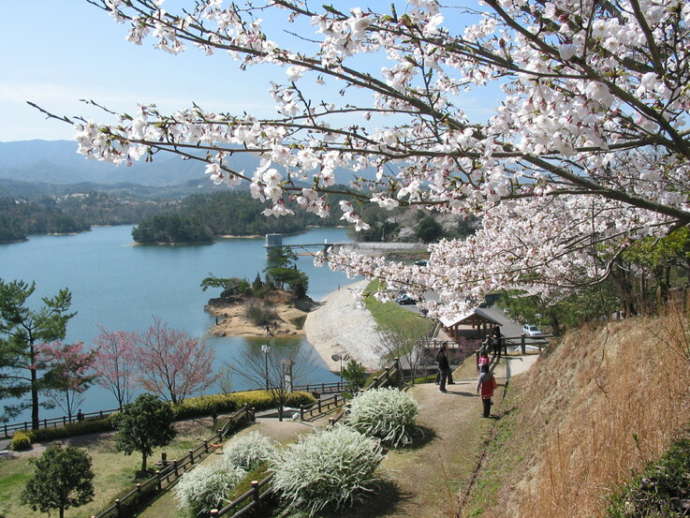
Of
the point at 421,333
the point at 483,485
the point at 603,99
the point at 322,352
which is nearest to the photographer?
the point at 603,99

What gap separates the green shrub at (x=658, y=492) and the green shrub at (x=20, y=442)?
21.0m

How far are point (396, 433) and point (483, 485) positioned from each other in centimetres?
222

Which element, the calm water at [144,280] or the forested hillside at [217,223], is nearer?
the calm water at [144,280]

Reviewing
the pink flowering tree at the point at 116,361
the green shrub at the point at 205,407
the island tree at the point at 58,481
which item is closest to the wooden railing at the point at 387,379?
the island tree at the point at 58,481

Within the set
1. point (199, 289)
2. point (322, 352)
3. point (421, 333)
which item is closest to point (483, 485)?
point (421, 333)

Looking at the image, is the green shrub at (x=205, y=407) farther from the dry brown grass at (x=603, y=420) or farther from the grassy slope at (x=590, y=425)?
the dry brown grass at (x=603, y=420)

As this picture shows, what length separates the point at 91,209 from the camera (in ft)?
565

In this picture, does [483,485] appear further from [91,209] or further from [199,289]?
[91,209]

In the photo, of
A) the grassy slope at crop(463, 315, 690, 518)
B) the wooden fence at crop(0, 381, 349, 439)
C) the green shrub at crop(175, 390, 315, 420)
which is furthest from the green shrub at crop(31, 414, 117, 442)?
the grassy slope at crop(463, 315, 690, 518)

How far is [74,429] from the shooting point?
2023 centimetres

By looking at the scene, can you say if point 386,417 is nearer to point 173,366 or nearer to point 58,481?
point 58,481

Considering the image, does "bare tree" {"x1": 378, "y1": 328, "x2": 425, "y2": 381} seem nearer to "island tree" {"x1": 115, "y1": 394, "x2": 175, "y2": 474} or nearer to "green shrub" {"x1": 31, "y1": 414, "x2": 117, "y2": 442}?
"island tree" {"x1": 115, "y1": 394, "x2": 175, "y2": 474}

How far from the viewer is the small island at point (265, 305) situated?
42.3 meters

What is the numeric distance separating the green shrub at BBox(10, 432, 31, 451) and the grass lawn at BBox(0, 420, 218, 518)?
1.51 feet
